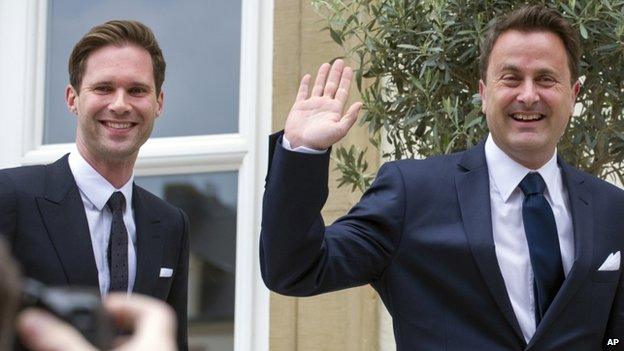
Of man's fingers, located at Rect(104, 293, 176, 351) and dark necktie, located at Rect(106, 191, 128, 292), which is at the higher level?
man's fingers, located at Rect(104, 293, 176, 351)

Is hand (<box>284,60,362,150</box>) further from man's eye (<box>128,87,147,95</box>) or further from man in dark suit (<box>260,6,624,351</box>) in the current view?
man's eye (<box>128,87,147,95</box>)

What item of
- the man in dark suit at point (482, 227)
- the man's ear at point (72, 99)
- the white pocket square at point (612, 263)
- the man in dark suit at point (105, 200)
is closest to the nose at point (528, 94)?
the man in dark suit at point (482, 227)

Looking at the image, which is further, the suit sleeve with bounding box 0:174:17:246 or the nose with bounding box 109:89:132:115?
the nose with bounding box 109:89:132:115

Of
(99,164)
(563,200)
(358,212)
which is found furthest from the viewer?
(99,164)

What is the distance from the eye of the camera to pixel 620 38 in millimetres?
3529

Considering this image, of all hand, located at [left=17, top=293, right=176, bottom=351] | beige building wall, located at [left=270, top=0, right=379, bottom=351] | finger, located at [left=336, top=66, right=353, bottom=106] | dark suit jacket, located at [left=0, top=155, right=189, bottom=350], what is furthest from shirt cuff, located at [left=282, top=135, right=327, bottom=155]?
beige building wall, located at [left=270, top=0, right=379, bottom=351]

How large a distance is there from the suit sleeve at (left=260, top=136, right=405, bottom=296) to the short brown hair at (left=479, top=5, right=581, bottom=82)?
2.32ft

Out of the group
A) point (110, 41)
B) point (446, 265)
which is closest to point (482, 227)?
point (446, 265)

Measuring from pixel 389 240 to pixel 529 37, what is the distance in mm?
693

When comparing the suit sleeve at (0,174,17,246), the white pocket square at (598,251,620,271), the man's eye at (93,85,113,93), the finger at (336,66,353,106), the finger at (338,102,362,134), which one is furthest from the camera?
the man's eye at (93,85,113,93)

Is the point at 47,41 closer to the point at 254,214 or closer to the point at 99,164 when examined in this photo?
the point at 254,214

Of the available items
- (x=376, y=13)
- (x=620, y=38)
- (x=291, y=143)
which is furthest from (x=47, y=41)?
(x=291, y=143)

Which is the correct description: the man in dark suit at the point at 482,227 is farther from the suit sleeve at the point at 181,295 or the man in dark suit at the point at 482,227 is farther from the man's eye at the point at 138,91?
the man's eye at the point at 138,91

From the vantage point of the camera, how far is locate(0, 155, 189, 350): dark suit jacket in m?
3.05
